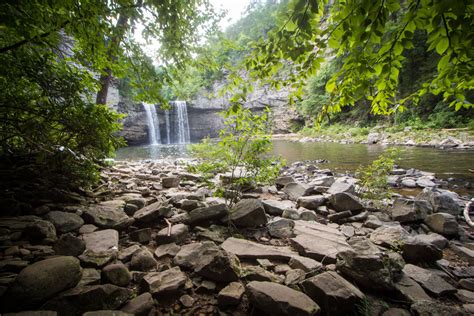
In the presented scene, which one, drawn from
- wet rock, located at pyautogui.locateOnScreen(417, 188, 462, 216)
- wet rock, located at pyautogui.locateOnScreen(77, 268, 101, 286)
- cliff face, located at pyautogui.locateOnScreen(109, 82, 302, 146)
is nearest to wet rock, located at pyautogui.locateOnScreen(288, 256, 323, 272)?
wet rock, located at pyautogui.locateOnScreen(77, 268, 101, 286)

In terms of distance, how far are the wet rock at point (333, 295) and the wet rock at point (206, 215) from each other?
1546mm

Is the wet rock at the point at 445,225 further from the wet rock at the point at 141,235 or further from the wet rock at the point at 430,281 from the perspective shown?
the wet rock at the point at 141,235

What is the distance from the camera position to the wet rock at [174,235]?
8.32ft

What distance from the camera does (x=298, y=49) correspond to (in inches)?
61.7

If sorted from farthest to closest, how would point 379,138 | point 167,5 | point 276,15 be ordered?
point 379,138 < point 167,5 < point 276,15

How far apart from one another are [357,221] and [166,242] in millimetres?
3035

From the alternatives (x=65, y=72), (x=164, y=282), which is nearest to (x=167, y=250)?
(x=164, y=282)

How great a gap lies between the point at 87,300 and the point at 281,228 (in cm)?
221

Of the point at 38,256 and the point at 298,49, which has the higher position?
the point at 298,49

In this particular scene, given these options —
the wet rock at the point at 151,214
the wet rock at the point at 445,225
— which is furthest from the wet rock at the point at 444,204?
the wet rock at the point at 151,214

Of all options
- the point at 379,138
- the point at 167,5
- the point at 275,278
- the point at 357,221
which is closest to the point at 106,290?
the point at 275,278

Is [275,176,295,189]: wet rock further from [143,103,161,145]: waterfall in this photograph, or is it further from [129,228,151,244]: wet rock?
[143,103,161,145]: waterfall

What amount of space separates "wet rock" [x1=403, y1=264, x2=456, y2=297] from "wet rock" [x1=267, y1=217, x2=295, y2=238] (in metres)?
1.24

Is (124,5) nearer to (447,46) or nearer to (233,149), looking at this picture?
(233,149)
